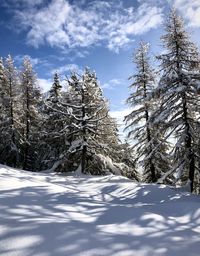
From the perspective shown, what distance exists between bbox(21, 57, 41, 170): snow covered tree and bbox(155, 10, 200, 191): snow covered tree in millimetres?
18257

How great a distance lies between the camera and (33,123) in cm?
3328

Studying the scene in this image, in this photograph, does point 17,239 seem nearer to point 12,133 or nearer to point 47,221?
point 47,221

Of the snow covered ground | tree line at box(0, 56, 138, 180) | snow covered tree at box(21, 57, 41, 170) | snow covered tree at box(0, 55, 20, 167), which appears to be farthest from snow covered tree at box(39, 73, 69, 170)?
the snow covered ground

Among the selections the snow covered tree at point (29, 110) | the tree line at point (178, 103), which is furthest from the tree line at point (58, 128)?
the tree line at point (178, 103)

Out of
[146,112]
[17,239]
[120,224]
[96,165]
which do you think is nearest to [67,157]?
[96,165]

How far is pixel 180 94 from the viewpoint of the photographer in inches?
639

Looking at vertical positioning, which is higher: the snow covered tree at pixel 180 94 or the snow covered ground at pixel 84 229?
the snow covered tree at pixel 180 94

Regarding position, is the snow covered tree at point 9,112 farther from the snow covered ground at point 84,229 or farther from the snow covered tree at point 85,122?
the snow covered ground at point 84,229

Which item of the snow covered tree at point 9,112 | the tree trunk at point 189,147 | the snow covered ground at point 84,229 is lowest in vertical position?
the snow covered ground at point 84,229

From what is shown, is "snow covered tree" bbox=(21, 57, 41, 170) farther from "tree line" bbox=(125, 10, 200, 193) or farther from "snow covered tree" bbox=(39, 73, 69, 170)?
"tree line" bbox=(125, 10, 200, 193)

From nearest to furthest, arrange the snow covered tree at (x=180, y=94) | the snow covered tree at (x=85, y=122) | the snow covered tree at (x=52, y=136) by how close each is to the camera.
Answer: the snow covered tree at (x=180, y=94), the snow covered tree at (x=85, y=122), the snow covered tree at (x=52, y=136)

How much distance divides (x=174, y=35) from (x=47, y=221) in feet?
49.8

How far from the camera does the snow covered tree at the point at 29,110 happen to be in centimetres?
3167

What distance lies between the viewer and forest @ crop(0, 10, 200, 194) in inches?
636
